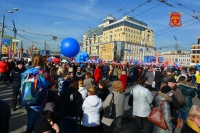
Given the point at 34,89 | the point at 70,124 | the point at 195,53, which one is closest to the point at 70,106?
the point at 70,124

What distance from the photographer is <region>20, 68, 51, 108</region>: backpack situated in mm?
4184

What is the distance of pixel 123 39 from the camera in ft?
361

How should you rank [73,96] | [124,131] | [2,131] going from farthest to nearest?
[73,96], [2,131], [124,131]

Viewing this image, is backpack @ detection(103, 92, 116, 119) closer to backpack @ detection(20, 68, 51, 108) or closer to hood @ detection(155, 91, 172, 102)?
hood @ detection(155, 91, 172, 102)

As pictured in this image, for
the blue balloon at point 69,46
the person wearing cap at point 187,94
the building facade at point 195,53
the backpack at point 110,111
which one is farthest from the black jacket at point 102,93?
the building facade at point 195,53

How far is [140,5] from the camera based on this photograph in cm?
1327

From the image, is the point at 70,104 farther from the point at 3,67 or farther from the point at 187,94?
the point at 3,67

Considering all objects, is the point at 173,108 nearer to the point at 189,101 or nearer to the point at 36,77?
the point at 189,101

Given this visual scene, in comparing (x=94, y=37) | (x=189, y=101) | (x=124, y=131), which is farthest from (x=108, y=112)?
(x=94, y=37)

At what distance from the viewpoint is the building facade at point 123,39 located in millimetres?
108312

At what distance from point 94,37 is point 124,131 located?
13533 cm

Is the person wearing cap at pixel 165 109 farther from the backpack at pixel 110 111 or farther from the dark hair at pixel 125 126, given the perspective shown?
the dark hair at pixel 125 126

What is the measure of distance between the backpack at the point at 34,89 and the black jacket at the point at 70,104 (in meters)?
0.63

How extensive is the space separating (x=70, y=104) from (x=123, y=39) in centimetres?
10664
